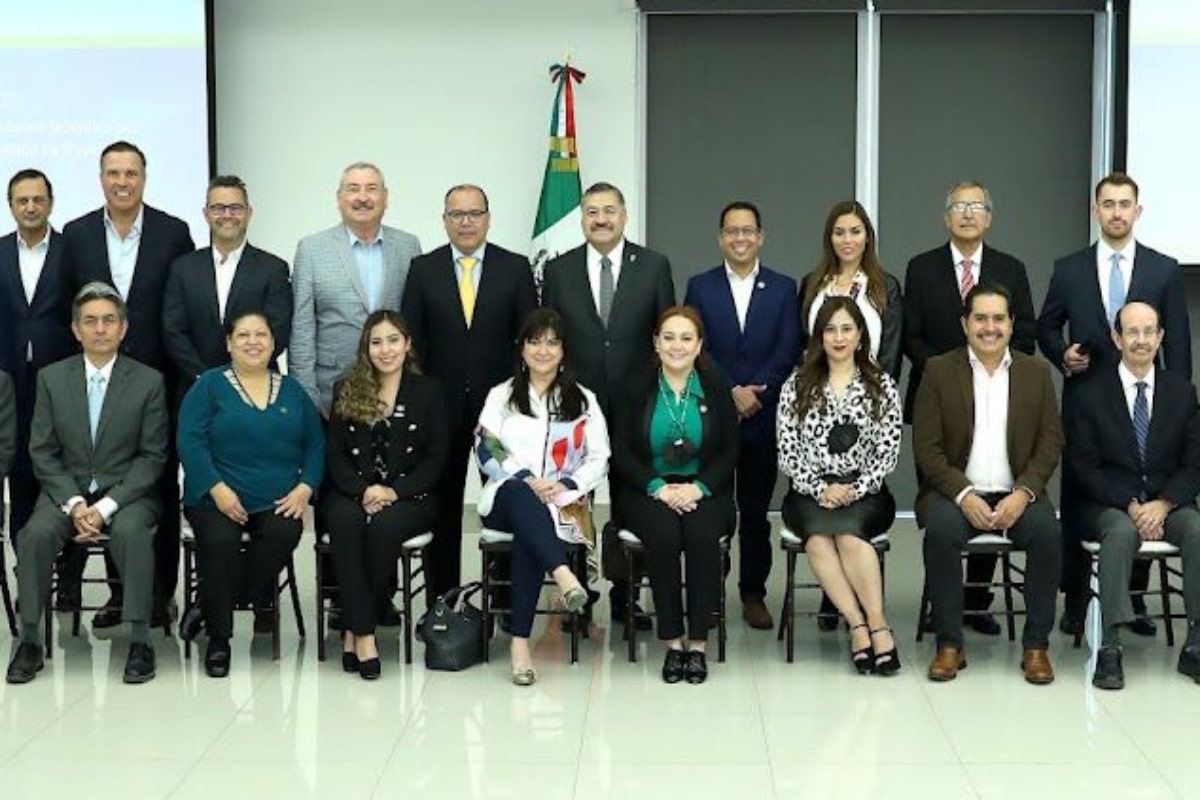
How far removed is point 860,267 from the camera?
5.58 metres

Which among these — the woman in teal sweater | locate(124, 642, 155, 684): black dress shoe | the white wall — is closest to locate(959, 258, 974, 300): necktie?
the woman in teal sweater

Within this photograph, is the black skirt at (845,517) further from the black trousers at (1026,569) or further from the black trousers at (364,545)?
the black trousers at (364,545)

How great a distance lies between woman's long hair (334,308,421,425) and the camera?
17.1 feet

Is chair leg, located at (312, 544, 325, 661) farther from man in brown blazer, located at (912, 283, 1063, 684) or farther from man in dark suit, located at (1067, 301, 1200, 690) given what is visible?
man in dark suit, located at (1067, 301, 1200, 690)

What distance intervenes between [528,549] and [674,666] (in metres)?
0.57

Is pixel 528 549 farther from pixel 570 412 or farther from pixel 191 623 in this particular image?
pixel 191 623

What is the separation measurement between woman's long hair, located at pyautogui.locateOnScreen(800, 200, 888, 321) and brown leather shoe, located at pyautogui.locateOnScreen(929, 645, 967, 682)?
1.13m

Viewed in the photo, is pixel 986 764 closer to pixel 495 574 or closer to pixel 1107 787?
pixel 1107 787

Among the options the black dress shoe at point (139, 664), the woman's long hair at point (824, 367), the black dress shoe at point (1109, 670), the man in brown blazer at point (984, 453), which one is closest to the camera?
the black dress shoe at point (1109, 670)

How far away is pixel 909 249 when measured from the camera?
8070 mm

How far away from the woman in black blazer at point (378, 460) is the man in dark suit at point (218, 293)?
1.35 ft

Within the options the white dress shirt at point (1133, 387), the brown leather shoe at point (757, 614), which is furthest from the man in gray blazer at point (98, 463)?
the white dress shirt at point (1133, 387)

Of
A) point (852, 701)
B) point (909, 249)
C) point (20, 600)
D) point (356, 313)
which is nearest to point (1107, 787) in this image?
point (852, 701)

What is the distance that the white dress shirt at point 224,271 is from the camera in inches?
218
